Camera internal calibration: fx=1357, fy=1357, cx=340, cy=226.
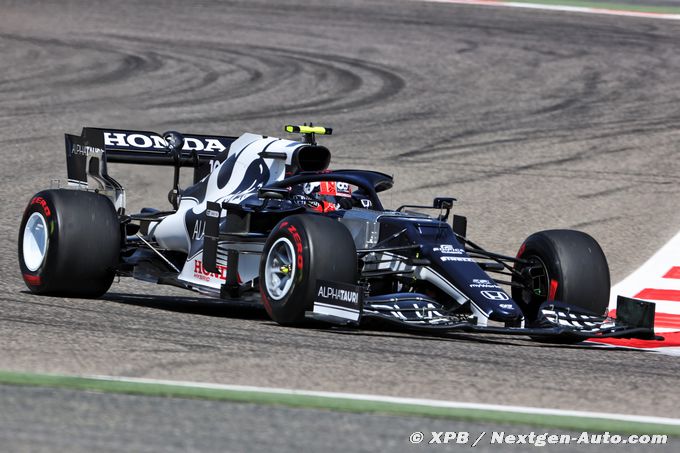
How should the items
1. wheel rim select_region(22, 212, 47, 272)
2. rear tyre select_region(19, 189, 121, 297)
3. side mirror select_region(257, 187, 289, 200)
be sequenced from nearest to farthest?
side mirror select_region(257, 187, 289, 200) < rear tyre select_region(19, 189, 121, 297) < wheel rim select_region(22, 212, 47, 272)

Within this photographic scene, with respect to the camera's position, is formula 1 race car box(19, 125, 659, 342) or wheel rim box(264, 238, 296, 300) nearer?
formula 1 race car box(19, 125, 659, 342)

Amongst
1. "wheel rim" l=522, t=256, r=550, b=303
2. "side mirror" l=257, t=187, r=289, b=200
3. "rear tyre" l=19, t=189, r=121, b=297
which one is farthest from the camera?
"rear tyre" l=19, t=189, r=121, b=297

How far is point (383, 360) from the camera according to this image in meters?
7.67

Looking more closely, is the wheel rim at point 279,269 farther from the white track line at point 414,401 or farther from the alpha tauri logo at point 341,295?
the white track line at point 414,401

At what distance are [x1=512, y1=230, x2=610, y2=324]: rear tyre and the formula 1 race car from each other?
11 millimetres

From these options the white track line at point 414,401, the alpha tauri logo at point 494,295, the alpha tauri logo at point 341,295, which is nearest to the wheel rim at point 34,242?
the alpha tauri logo at point 341,295

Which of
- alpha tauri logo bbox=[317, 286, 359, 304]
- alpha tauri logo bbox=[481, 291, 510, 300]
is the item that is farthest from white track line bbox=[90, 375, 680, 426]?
alpha tauri logo bbox=[481, 291, 510, 300]

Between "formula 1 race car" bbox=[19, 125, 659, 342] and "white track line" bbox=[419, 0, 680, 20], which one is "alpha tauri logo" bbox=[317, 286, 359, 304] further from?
"white track line" bbox=[419, 0, 680, 20]

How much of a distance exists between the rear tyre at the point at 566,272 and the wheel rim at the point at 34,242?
12.2ft

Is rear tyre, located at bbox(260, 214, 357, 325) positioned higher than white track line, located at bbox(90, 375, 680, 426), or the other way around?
rear tyre, located at bbox(260, 214, 357, 325)

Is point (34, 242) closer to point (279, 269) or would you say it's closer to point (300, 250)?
point (279, 269)

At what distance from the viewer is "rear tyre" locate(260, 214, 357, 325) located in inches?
344

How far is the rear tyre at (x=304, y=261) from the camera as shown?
873 centimetres

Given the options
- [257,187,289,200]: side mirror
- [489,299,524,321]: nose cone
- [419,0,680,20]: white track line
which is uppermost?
[419,0,680,20]: white track line
